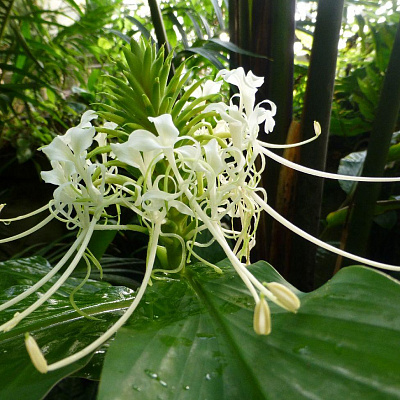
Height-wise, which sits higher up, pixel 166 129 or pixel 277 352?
pixel 166 129

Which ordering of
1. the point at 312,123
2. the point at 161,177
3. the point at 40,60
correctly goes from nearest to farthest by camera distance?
the point at 161,177, the point at 312,123, the point at 40,60

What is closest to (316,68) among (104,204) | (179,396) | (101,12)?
(104,204)

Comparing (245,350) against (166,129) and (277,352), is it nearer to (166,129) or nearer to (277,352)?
(277,352)

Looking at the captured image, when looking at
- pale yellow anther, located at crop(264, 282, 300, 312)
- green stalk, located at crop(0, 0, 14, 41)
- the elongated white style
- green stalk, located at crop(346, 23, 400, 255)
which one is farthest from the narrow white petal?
green stalk, located at crop(0, 0, 14, 41)

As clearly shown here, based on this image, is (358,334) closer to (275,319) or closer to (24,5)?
→ (275,319)

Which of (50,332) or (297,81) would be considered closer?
(50,332)

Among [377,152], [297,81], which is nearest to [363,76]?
[297,81]
